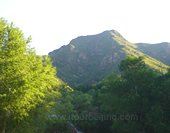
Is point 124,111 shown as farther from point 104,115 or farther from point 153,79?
point 104,115

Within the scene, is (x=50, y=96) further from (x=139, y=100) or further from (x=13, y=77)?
(x=139, y=100)

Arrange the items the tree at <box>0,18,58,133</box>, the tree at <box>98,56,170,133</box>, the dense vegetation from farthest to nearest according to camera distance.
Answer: the tree at <box>98,56,170,133</box>
the dense vegetation
the tree at <box>0,18,58,133</box>

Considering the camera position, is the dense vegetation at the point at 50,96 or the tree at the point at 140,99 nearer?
the dense vegetation at the point at 50,96

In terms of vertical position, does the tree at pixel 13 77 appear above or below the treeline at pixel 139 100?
above

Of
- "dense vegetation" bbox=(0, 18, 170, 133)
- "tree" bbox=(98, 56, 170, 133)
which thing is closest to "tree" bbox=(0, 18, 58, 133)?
"dense vegetation" bbox=(0, 18, 170, 133)

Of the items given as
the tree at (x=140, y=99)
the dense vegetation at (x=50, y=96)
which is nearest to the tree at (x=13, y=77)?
the dense vegetation at (x=50, y=96)

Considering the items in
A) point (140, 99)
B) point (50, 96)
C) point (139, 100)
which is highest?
point (50, 96)

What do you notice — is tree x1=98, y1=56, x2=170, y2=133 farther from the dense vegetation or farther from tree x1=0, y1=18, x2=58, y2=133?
tree x1=0, y1=18, x2=58, y2=133

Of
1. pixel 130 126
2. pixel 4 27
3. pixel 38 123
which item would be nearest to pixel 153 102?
pixel 130 126

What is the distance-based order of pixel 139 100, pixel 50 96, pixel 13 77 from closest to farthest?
pixel 13 77 < pixel 50 96 < pixel 139 100

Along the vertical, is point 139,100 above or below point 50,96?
below

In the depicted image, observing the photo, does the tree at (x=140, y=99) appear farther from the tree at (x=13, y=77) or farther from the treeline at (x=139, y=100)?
the tree at (x=13, y=77)

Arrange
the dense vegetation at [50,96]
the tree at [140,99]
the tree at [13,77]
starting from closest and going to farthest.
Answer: the tree at [13,77] < the dense vegetation at [50,96] < the tree at [140,99]

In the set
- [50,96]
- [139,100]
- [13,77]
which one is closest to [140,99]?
[139,100]
